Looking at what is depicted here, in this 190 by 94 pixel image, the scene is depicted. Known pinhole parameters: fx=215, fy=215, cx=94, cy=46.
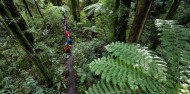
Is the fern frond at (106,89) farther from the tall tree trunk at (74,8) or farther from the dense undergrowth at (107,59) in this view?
the tall tree trunk at (74,8)

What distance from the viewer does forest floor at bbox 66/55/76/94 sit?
23.8ft

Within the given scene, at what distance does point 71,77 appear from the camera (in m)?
8.00

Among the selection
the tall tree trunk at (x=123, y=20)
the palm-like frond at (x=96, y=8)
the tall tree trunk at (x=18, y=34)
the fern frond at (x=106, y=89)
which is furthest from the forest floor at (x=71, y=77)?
the fern frond at (x=106, y=89)

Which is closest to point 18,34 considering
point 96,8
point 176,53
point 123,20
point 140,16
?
point 123,20

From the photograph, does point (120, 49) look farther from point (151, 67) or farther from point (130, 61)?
point (151, 67)

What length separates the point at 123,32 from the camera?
5875 millimetres

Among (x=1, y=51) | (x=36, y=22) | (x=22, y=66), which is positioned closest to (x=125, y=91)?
(x=22, y=66)

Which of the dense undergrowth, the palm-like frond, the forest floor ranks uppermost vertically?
the palm-like frond

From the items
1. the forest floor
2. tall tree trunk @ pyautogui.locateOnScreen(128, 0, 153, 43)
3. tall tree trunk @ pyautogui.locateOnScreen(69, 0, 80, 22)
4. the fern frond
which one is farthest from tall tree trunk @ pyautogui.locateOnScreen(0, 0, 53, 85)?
tall tree trunk @ pyautogui.locateOnScreen(69, 0, 80, 22)

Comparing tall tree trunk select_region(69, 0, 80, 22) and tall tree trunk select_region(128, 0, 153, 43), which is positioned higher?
tall tree trunk select_region(128, 0, 153, 43)

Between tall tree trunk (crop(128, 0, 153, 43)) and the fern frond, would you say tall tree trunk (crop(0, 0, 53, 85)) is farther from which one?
the fern frond

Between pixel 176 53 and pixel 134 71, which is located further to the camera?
pixel 176 53

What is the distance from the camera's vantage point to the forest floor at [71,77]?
7250 millimetres

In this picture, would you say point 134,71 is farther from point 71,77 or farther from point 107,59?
point 71,77
